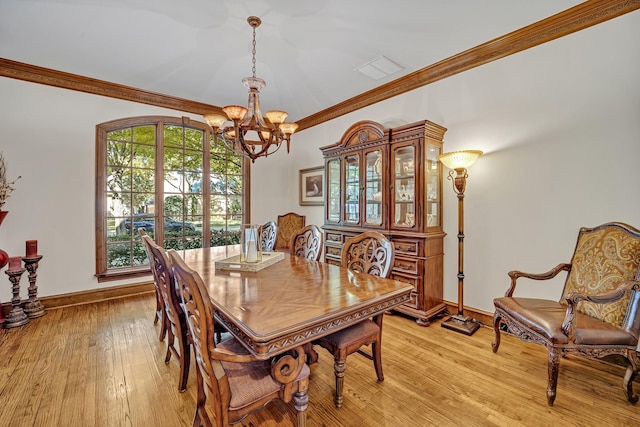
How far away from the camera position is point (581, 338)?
1745 mm

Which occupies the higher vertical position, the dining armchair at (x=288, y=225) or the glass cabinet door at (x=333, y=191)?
the glass cabinet door at (x=333, y=191)

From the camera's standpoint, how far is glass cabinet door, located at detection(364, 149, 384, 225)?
3355 millimetres

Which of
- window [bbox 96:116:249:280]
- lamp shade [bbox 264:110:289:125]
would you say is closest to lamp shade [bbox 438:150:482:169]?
lamp shade [bbox 264:110:289:125]

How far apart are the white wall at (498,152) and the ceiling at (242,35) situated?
0.40 m

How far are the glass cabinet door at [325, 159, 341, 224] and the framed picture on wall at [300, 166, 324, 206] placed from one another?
69 cm

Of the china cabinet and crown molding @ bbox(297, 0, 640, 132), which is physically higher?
crown molding @ bbox(297, 0, 640, 132)

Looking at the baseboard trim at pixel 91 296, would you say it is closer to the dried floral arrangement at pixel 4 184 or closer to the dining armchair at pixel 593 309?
the dried floral arrangement at pixel 4 184

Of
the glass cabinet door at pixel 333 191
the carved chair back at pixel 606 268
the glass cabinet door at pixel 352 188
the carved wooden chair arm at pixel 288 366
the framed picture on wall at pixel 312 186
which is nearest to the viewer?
the carved wooden chair arm at pixel 288 366

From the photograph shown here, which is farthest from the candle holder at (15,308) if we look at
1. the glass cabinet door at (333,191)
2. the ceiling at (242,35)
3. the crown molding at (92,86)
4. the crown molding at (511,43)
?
the crown molding at (511,43)

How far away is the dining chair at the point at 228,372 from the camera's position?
1.05 meters

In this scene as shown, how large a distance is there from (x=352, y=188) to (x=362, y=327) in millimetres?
2153

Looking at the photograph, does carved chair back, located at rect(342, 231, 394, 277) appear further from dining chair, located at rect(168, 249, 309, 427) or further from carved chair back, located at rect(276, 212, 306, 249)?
carved chair back, located at rect(276, 212, 306, 249)

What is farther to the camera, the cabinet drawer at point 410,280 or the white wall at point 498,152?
the cabinet drawer at point 410,280

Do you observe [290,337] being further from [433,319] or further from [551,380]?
[433,319]
